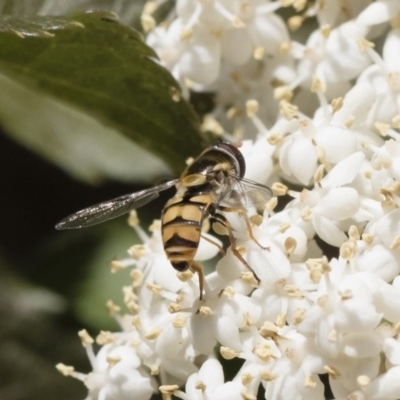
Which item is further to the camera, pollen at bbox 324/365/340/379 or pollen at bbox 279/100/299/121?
pollen at bbox 279/100/299/121

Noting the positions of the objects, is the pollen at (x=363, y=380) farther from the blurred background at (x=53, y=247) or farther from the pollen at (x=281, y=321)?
the blurred background at (x=53, y=247)

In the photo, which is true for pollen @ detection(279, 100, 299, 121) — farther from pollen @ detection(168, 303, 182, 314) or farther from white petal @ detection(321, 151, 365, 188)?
pollen @ detection(168, 303, 182, 314)

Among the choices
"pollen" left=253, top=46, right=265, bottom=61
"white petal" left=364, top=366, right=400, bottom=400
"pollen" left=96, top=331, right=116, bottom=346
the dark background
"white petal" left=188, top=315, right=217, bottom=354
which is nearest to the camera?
"white petal" left=364, top=366, right=400, bottom=400

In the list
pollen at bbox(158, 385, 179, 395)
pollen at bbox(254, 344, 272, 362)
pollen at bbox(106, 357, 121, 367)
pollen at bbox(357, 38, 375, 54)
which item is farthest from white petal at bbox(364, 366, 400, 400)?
pollen at bbox(357, 38, 375, 54)

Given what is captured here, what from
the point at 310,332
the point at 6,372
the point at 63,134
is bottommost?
the point at 6,372

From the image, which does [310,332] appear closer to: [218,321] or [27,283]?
[218,321]

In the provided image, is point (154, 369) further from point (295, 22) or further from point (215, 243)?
point (295, 22)

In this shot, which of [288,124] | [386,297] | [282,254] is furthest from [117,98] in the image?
[386,297]
